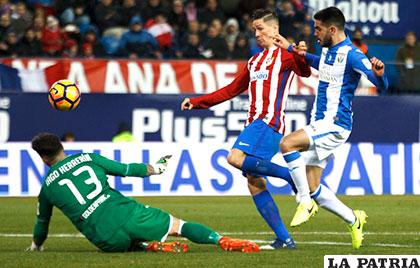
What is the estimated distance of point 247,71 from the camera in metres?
12.3

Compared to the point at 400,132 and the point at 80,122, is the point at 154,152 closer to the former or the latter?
the point at 80,122

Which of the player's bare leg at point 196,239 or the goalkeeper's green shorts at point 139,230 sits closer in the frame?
the goalkeeper's green shorts at point 139,230

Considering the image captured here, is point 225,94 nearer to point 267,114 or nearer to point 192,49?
point 267,114

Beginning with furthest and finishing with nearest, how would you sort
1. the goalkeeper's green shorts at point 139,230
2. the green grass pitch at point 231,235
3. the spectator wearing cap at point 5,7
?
1. the spectator wearing cap at point 5,7
2. the goalkeeper's green shorts at point 139,230
3. the green grass pitch at point 231,235

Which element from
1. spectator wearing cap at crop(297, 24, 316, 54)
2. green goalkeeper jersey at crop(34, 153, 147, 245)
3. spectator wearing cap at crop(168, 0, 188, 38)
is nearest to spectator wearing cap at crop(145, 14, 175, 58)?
spectator wearing cap at crop(168, 0, 188, 38)

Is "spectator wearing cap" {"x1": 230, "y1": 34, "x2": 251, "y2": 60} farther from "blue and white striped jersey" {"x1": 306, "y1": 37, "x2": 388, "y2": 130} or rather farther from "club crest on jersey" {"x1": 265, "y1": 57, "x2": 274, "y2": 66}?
"blue and white striped jersey" {"x1": 306, "y1": 37, "x2": 388, "y2": 130}

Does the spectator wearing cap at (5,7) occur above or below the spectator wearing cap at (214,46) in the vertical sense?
above

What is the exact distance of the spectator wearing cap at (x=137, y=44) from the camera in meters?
23.0

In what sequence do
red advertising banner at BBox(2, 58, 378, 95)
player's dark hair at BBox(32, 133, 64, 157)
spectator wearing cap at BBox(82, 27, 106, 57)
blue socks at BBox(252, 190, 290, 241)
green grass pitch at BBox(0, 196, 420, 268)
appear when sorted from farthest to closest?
spectator wearing cap at BBox(82, 27, 106, 57), red advertising banner at BBox(2, 58, 378, 95), blue socks at BBox(252, 190, 290, 241), player's dark hair at BBox(32, 133, 64, 157), green grass pitch at BBox(0, 196, 420, 268)

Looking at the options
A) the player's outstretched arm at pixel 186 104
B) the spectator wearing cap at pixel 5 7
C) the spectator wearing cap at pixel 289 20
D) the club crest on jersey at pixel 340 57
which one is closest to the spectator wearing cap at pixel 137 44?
the spectator wearing cap at pixel 5 7

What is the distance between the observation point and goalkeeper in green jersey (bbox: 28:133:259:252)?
35.2ft

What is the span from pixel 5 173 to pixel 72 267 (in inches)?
374

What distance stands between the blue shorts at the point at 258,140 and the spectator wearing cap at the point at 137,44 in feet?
36.8

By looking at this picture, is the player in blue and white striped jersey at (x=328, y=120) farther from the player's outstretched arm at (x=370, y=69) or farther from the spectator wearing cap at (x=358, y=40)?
the spectator wearing cap at (x=358, y=40)
